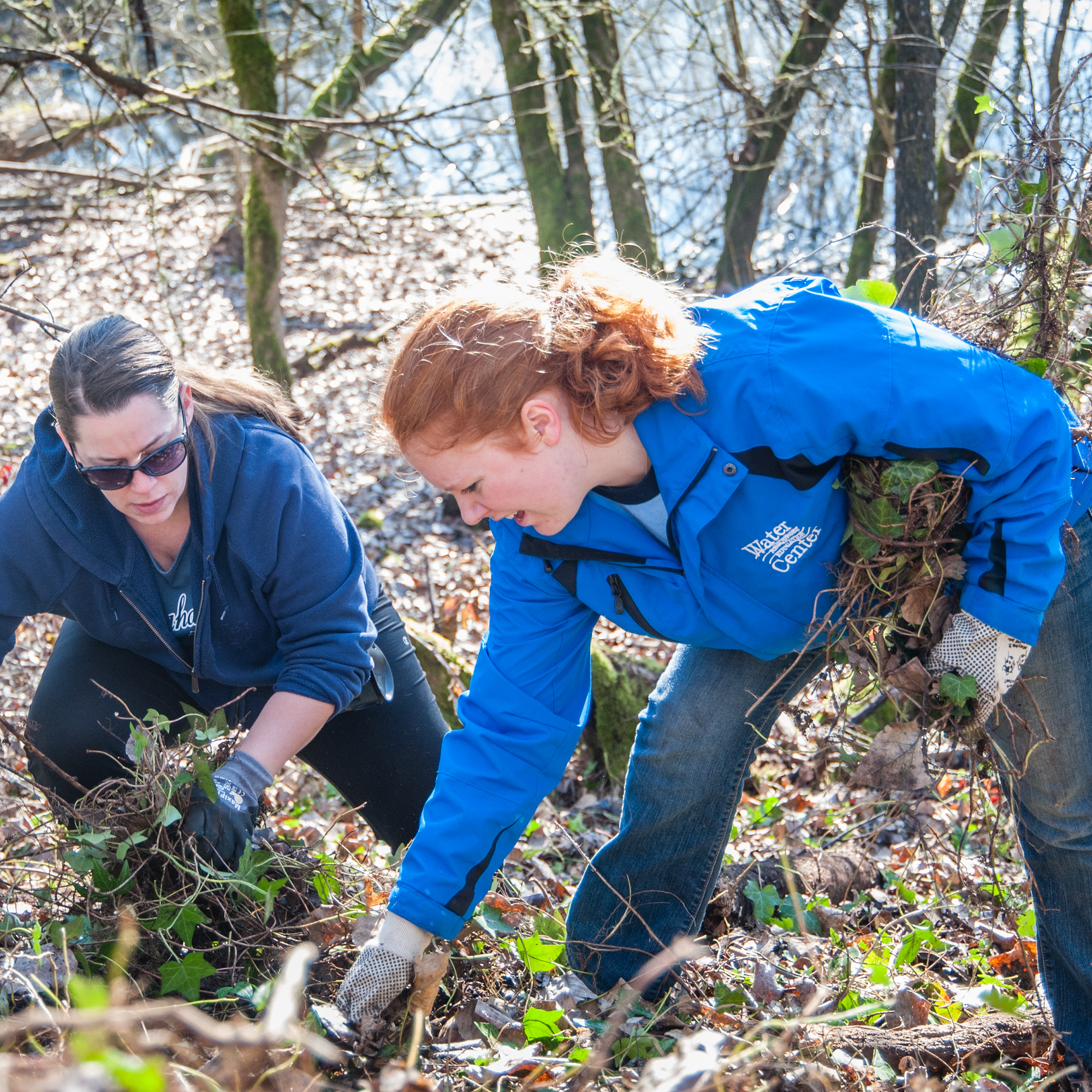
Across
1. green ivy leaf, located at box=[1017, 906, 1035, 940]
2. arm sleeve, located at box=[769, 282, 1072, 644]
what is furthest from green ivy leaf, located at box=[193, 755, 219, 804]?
green ivy leaf, located at box=[1017, 906, 1035, 940]

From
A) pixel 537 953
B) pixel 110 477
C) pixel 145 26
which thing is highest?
pixel 145 26

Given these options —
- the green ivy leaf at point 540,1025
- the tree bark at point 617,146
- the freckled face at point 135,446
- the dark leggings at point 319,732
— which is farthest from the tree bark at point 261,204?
the green ivy leaf at point 540,1025

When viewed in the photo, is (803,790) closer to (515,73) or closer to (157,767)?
(157,767)

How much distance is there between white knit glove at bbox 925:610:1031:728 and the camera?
1981 mm

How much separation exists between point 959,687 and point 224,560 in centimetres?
186

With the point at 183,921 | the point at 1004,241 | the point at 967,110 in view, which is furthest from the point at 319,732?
the point at 967,110

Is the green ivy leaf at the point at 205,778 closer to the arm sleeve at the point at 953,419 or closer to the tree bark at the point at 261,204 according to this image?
the arm sleeve at the point at 953,419

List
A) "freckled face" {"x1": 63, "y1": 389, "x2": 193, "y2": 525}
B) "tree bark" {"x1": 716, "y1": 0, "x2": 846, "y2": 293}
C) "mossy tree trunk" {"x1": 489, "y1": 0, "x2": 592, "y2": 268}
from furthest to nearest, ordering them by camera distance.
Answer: "tree bark" {"x1": 716, "y1": 0, "x2": 846, "y2": 293}
"mossy tree trunk" {"x1": 489, "y1": 0, "x2": 592, "y2": 268}
"freckled face" {"x1": 63, "y1": 389, "x2": 193, "y2": 525}

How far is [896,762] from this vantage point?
2264 mm

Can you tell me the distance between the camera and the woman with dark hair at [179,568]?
2.38 m

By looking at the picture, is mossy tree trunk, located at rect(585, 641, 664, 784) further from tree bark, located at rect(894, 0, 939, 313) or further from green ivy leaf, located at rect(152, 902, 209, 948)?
tree bark, located at rect(894, 0, 939, 313)

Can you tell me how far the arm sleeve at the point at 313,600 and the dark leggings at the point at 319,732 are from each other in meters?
0.31

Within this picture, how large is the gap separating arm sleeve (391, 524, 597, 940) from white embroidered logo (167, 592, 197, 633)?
919mm

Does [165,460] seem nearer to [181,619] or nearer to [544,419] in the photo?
[181,619]
